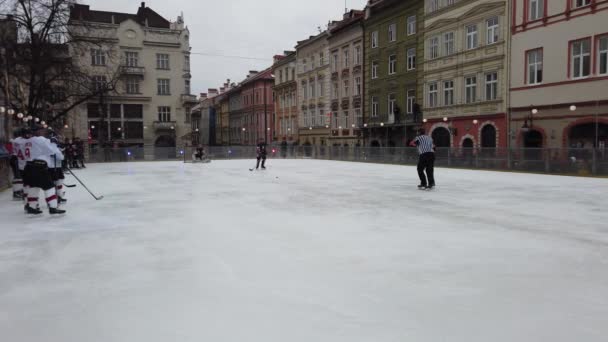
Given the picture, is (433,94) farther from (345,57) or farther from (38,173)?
(38,173)

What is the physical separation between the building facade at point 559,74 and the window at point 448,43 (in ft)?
18.5

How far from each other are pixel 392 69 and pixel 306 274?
117 ft

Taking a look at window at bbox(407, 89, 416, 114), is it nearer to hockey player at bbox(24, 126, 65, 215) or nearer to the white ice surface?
the white ice surface

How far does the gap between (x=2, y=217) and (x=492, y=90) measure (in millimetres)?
26964

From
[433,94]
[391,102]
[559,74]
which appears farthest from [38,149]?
[391,102]

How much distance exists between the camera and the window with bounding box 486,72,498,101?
28341mm

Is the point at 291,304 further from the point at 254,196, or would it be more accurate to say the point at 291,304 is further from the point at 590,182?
the point at 590,182

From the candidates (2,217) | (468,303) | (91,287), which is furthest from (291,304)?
(2,217)

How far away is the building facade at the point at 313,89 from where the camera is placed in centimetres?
4922

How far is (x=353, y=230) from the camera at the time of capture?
7633 mm

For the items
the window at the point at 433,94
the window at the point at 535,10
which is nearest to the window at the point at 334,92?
the window at the point at 433,94

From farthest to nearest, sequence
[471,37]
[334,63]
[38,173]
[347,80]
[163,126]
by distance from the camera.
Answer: [163,126] → [334,63] → [347,80] → [471,37] → [38,173]

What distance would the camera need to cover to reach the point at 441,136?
109 ft

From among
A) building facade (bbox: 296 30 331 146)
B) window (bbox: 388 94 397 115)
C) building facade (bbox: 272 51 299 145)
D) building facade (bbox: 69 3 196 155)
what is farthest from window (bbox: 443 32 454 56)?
building facade (bbox: 69 3 196 155)
